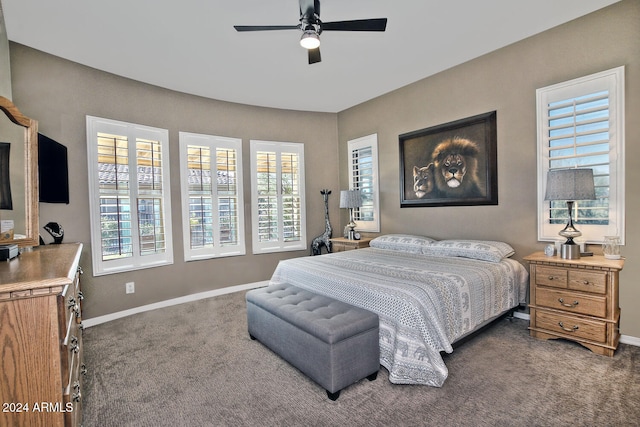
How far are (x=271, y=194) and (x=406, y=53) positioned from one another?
2.81m

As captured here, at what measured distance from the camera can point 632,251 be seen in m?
2.63

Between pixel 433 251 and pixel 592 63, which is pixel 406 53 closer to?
pixel 592 63

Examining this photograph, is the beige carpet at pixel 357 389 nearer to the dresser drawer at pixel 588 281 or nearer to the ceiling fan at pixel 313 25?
the dresser drawer at pixel 588 281

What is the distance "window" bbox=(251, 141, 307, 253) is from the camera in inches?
194

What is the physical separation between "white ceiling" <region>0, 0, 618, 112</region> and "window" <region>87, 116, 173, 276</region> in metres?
0.74

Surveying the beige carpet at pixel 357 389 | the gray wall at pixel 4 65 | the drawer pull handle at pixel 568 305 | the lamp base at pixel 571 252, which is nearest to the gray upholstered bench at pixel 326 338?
the beige carpet at pixel 357 389

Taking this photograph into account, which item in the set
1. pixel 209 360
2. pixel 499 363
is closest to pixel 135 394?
pixel 209 360

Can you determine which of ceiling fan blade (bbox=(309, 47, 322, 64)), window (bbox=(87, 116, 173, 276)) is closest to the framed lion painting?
ceiling fan blade (bbox=(309, 47, 322, 64))

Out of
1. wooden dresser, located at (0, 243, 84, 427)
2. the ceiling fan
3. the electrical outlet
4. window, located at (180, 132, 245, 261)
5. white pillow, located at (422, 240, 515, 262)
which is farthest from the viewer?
window, located at (180, 132, 245, 261)

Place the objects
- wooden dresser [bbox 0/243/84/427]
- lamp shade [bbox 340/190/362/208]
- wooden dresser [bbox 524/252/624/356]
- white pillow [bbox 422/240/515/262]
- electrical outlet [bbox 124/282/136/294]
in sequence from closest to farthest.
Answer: wooden dresser [bbox 0/243/84/427] < wooden dresser [bbox 524/252/624/356] < white pillow [bbox 422/240/515/262] < electrical outlet [bbox 124/282/136/294] < lamp shade [bbox 340/190/362/208]

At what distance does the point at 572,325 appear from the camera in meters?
2.60

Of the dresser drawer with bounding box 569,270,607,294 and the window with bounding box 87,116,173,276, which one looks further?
the window with bounding box 87,116,173,276

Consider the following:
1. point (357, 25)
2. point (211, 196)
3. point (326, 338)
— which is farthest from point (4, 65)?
point (326, 338)

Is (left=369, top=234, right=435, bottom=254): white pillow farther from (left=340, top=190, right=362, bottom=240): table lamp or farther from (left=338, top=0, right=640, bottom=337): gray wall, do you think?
(left=340, top=190, right=362, bottom=240): table lamp
